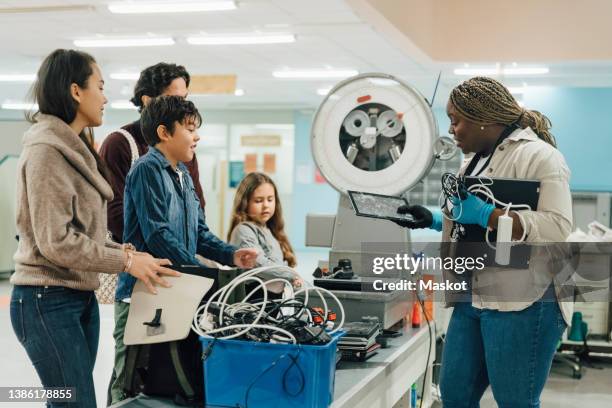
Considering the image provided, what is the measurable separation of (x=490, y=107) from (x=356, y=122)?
30.6 inches

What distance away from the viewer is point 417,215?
2109 mm

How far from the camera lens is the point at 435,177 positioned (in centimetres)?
1199

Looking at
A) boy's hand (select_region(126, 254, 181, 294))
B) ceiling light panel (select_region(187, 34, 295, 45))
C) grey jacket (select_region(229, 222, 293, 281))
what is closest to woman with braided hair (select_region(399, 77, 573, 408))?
boy's hand (select_region(126, 254, 181, 294))

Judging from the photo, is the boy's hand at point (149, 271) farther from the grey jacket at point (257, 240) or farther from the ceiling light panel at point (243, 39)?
the ceiling light panel at point (243, 39)

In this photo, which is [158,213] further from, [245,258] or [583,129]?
[583,129]

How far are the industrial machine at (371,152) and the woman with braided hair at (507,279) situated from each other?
1.70 ft

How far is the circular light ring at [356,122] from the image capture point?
2.63 m

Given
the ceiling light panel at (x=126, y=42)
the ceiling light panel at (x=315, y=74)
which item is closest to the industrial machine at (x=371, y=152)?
the ceiling light panel at (x=126, y=42)

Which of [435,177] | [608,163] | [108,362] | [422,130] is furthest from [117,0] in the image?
[435,177]

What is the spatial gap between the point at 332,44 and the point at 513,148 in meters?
6.23

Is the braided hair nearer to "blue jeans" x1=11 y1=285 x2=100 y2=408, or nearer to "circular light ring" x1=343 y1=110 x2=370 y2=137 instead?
"circular light ring" x1=343 y1=110 x2=370 y2=137

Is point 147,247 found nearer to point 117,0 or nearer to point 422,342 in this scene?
point 422,342

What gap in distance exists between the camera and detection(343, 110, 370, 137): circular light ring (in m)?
2.63

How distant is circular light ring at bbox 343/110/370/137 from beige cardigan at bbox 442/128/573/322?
78 cm
